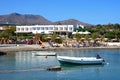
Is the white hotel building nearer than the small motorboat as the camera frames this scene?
No

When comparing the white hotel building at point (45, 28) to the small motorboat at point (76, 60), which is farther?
the white hotel building at point (45, 28)

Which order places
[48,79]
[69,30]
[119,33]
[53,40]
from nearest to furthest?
[48,79], [53,40], [119,33], [69,30]

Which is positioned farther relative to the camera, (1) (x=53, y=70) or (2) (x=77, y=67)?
(2) (x=77, y=67)

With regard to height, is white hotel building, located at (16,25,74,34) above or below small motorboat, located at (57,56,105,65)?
above

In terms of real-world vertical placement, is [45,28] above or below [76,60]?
above

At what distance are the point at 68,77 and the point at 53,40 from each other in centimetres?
7459

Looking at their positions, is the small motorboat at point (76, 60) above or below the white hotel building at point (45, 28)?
below

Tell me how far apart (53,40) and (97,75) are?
72620 millimetres

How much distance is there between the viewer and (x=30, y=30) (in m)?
151

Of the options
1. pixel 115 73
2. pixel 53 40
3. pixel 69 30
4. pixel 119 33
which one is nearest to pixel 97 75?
pixel 115 73

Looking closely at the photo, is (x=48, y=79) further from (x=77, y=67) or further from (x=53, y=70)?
(x=77, y=67)

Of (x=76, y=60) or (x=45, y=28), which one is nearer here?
(x=76, y=60)

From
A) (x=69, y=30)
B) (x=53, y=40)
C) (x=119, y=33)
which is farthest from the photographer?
(x=69, y=30)

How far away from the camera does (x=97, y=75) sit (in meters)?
39.3
